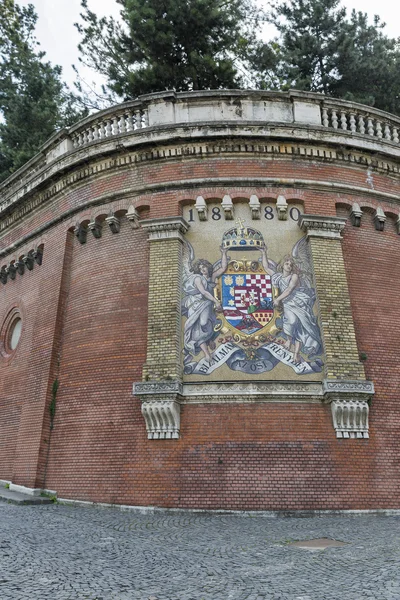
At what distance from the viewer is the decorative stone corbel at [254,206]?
37.1 feet

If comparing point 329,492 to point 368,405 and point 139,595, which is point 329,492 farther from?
point 139,595

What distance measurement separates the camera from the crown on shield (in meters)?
11.2

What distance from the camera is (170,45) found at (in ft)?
63.4

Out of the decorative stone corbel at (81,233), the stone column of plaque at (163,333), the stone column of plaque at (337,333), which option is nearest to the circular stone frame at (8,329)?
the decorative stone corbel at (81,233)

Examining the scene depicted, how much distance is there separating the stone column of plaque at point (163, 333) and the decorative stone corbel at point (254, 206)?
160cm

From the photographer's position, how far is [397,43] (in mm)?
23641

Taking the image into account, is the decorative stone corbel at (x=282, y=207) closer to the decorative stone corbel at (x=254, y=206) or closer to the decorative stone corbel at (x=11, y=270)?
the decorative stone corbel at (x=254, y=206)

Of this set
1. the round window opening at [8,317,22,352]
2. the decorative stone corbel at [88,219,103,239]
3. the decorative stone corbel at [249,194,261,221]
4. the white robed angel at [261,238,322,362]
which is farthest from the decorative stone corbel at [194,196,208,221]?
the round window opening at [8,317,22,352]

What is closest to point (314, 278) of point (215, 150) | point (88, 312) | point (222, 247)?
point (222, 247)

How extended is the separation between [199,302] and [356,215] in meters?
4.58

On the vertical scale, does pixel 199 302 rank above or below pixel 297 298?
below

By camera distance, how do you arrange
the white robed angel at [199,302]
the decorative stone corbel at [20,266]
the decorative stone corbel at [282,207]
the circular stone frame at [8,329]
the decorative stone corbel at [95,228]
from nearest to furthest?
the white robed angel at [199,302] < the decorative stone corbel at [282,207] < the decorative stone corbel at [95,228] < the circular stone frame at [8,329] < the decorative stone corbel at [20,266]

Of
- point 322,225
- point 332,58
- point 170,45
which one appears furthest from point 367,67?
point 322,225

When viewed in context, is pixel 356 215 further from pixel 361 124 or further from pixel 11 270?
pixel 11 270
